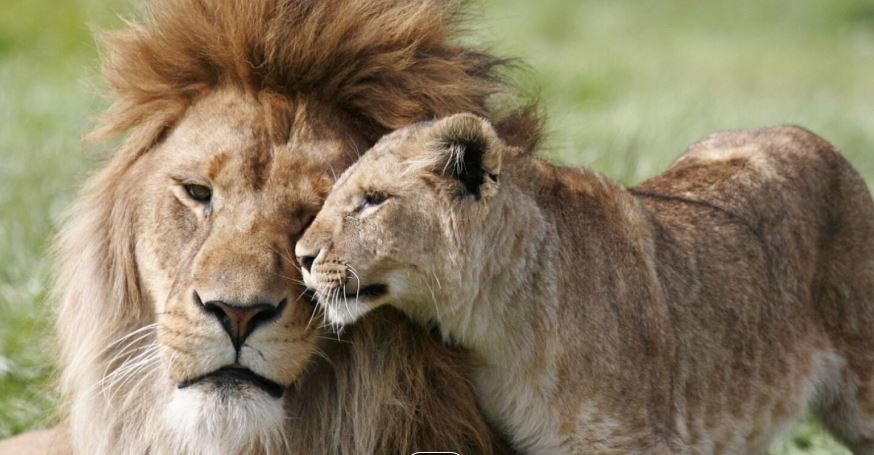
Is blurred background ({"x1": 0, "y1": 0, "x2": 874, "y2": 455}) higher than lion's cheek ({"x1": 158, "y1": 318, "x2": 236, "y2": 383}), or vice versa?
blurred background ({"x1": 0, "y1": 0, "x2": 874, "y2": 455})

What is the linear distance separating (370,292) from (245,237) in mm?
296

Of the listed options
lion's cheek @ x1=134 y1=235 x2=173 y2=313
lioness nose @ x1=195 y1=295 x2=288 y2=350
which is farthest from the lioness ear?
lion's cheek @ x1=134 y1=235 x2=173 y2=313

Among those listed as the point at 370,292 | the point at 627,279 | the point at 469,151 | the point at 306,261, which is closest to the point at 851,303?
the point at 627,279

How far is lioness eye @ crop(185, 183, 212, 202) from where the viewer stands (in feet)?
10.6

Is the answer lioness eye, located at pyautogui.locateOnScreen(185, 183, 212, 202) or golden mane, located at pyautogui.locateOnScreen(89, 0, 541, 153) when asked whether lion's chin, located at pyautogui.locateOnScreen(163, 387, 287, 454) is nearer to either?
lioness eye, located at pyautogui.locateOnScreen(185, 183, 212, 202)

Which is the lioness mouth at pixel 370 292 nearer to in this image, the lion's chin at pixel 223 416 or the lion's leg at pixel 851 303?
the lion's chin at pixel 223 416

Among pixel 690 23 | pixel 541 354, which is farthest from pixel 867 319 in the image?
pixel 690 23

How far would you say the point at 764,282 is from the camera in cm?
394

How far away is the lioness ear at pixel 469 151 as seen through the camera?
2982 millimetres

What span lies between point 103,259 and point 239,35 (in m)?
0.68

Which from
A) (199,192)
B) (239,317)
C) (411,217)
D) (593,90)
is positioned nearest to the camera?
(239,317)

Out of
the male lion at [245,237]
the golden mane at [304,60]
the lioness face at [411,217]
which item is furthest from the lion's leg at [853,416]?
the lioness face at [411,217]

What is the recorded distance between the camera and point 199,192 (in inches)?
128

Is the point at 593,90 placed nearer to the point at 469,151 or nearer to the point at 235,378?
the point at 469,151
